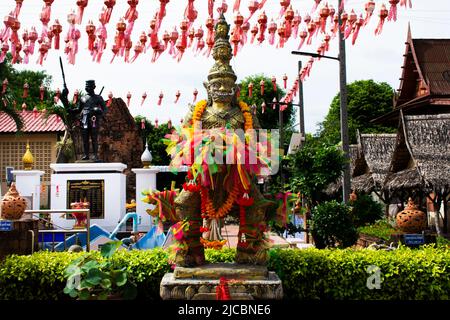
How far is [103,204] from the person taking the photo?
49.8 feet

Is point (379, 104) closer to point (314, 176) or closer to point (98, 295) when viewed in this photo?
point (314, 176)

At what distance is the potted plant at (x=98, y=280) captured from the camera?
6.00 metres

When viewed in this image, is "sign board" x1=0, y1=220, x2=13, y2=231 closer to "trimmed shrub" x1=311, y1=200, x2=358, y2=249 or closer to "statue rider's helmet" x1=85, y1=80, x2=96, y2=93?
"trimmed shrub" x1=311, y1=200, x2=358, y2=249

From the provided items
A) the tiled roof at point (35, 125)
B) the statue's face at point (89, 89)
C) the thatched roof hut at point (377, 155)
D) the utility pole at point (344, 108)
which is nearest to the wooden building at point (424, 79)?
the thatched roof hut at point (377, 155)

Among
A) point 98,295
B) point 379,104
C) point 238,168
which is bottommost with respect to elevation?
point 98,295

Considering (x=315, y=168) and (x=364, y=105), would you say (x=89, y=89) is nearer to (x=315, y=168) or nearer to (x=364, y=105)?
(x=315, y=168)

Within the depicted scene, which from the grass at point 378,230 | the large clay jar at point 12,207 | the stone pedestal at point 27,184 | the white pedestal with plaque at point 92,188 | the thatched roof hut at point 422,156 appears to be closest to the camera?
the large clay jar at point 12,207

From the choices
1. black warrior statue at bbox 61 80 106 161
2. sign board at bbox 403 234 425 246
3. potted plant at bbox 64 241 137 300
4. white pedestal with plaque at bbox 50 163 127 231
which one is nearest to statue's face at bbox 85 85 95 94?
black warrior statue at bbox 61 80 106 161

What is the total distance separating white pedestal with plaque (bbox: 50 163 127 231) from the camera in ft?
49.0

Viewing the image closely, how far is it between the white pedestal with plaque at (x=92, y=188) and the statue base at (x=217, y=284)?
32.4ft

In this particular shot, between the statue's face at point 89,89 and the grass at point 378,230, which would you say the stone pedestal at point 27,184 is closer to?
A: the statue's face at point 89,89

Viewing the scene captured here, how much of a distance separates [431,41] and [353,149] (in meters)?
6.54

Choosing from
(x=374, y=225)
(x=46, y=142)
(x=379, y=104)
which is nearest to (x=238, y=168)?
(x=374, y=225)

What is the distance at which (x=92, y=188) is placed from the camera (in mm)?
15148
